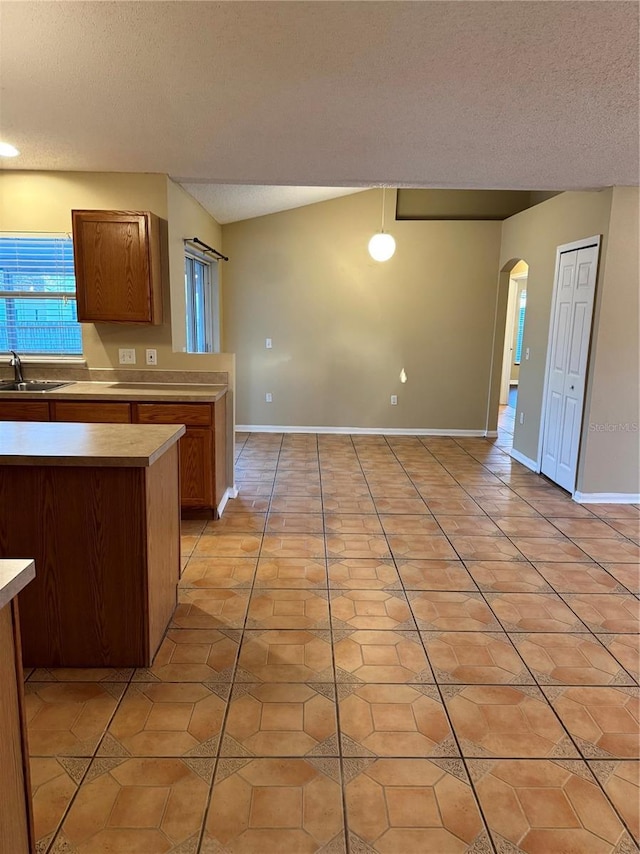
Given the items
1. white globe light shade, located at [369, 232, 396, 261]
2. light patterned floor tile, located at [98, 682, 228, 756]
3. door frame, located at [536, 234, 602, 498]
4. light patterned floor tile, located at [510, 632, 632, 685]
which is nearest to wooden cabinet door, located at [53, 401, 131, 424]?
light patterned floor tile, located at [98, 682, 228, 756]

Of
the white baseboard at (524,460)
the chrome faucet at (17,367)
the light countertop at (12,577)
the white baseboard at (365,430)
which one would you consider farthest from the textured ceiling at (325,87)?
the white baseboard at (365,430)

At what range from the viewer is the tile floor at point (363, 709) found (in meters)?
1.51

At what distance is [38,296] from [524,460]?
4656 mm

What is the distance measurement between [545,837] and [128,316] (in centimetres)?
350

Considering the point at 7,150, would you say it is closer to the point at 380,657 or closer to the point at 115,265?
the point at 115,265

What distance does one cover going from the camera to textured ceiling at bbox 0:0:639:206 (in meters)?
1.80

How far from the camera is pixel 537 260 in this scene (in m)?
5.25

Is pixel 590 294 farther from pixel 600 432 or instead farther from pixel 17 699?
pixel 17 699

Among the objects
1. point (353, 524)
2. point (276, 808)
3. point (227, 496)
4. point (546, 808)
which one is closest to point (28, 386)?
point (227, 496)

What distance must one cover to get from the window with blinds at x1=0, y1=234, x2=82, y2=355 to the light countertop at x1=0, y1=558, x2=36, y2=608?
3.20m

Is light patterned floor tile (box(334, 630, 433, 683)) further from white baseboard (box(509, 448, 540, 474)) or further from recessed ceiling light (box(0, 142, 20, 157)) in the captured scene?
recessed ceiling light (box(0, 142, 20, 157))

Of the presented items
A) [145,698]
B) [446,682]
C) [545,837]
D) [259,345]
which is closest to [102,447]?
[145,698]

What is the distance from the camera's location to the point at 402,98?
2428 millimetres

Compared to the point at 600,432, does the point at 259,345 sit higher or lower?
higher
